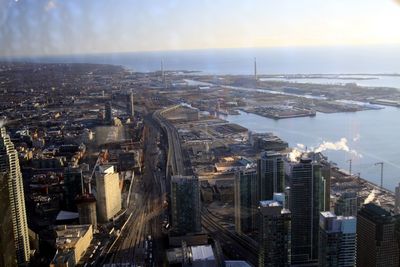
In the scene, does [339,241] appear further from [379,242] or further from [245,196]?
[245,196]

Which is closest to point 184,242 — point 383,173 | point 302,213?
point 302,213

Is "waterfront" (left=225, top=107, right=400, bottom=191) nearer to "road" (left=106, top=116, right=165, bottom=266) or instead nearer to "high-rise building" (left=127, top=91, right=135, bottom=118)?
"high-rise building" (left=127, top=91, right=135, bottom=118)

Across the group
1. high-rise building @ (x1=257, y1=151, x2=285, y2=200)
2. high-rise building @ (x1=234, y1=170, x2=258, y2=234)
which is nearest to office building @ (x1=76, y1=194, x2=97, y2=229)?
high-rise building @ (x1=234, y1=170, x2=258, y2=234)

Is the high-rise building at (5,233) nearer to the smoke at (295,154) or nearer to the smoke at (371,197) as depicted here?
the smoke at (371,197)

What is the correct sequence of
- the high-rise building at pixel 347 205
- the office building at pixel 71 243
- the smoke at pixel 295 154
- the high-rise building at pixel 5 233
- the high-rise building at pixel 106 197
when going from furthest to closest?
the smoke at pixel 295 154, the high-rise building at pixel 106 197, the high-rise building at pixel 347 205, the office building at pixel 71 243, the high-rise building at pixel 5 233

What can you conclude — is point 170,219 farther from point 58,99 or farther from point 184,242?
point 58,99

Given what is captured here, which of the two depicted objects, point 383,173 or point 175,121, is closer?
point 383,173

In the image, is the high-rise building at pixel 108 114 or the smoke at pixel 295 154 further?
the high-rise building at pixel 108 114

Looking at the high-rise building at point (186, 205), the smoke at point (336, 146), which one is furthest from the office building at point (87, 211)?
the smoke at point (336, 146)
